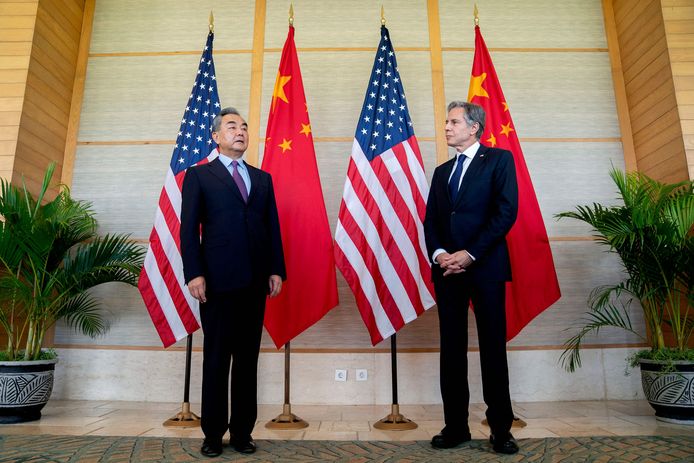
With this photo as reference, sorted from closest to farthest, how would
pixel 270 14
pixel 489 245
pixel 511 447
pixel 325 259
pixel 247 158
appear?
pixel 511 447 < pixel 489 245 < pixel 325 259 < pixel 247 158 < pixel 270 14

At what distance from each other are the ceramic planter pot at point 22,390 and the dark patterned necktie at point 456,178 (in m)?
2.63

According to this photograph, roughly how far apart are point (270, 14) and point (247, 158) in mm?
1397

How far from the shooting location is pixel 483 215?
210cm

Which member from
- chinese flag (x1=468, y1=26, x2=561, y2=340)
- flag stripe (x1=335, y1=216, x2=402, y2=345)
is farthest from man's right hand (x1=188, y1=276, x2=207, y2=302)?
chinese flag (x1=468, y1=26, x2=561, y2=340)

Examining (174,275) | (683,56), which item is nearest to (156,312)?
(174,275)

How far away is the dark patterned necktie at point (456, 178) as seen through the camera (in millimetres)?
2184

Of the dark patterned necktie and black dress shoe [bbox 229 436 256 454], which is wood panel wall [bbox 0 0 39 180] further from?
the dark patterned necktie

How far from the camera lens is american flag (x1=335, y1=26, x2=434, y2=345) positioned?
9.04ft

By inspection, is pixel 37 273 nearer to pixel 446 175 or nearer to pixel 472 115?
pixel 446 175

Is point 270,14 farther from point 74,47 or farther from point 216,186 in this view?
point 216,186

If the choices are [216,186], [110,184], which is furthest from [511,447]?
[110,184]

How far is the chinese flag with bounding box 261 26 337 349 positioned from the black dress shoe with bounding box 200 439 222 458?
2.96 ft

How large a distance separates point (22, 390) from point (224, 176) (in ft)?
6.08

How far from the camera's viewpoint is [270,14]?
13.1 ft
